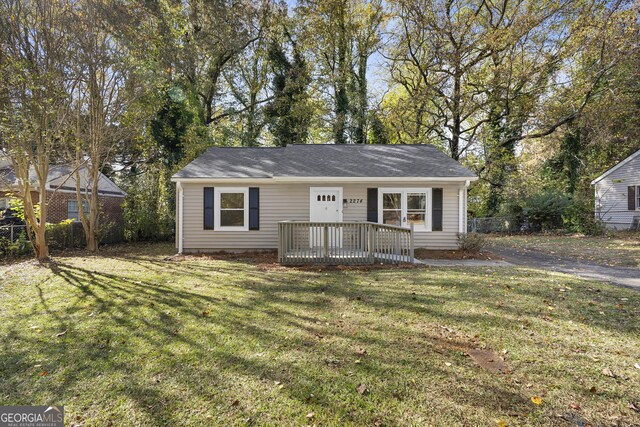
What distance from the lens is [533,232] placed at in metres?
18.9

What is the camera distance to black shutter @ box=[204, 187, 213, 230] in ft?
35.7

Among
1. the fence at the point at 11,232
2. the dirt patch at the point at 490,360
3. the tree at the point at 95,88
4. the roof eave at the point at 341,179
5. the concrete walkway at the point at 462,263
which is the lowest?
the dirt patch at the point at 490,360

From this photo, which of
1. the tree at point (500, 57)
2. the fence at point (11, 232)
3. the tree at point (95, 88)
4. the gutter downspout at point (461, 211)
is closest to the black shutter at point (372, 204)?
the gutter downspout at point (461, 211)

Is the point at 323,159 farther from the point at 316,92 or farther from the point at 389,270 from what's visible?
the point at 316,92

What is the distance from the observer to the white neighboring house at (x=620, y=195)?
17344 mm

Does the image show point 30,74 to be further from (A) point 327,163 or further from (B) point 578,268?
(B) point 578,268

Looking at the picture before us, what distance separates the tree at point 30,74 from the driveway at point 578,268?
45.5 feet

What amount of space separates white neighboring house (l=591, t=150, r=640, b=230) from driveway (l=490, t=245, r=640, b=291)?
10.6 metres

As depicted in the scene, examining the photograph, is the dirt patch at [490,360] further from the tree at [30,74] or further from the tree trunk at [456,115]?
the tree trunk at [456,115]

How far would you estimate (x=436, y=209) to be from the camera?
10.7m

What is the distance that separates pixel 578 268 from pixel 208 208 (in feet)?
36.7

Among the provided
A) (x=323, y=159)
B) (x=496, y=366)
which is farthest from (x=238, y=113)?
(x=496, y=366)

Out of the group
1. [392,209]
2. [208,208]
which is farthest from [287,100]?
[392,209]

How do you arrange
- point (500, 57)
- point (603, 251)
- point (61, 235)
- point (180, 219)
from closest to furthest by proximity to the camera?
point (180, 219) < point (603, 251) < point (61, 235) < point (500, 57)
